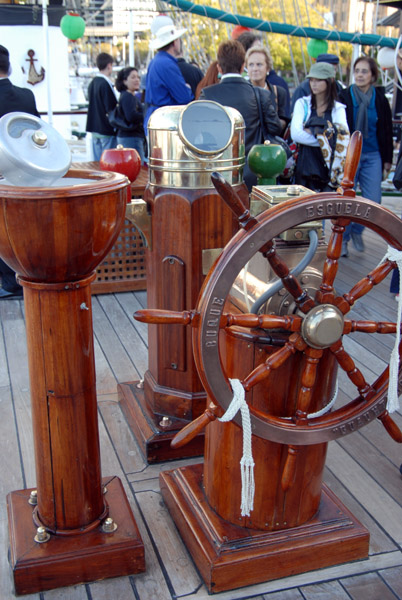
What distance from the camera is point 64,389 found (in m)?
1.51

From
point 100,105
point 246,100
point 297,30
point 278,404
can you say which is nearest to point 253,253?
point 278,404

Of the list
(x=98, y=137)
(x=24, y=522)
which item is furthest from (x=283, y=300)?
(x=98, y=137)

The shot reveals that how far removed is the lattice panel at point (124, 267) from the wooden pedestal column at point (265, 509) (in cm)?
225

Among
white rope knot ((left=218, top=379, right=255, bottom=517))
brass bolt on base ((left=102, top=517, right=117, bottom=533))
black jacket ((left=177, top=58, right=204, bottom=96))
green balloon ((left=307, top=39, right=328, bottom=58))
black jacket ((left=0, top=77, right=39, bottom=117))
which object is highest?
green balloon ((left=307, top=39, right=328, bottom=58))

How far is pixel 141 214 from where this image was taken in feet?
6.82

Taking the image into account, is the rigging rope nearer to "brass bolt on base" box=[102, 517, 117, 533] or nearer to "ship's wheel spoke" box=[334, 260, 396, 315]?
"ship's wheel spoke" box=[334, 260, 396, 315]

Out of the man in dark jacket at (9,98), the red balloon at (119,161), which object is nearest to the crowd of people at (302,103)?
the man in dark jacket at (9,98)

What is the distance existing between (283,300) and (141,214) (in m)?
0.78

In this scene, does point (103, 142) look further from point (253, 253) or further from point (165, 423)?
point (253, 253)

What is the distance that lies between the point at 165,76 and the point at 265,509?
3372 mm

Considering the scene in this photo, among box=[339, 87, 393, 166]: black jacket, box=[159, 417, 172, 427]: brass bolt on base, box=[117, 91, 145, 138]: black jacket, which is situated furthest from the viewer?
box=[117, 91, 145, 138]: black jacket

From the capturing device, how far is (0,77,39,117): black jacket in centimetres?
355

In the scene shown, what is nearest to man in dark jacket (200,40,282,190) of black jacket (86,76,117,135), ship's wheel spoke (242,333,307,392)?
ship's wheel spoke (242,333,307,392)

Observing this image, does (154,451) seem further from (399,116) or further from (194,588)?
(399,116)
